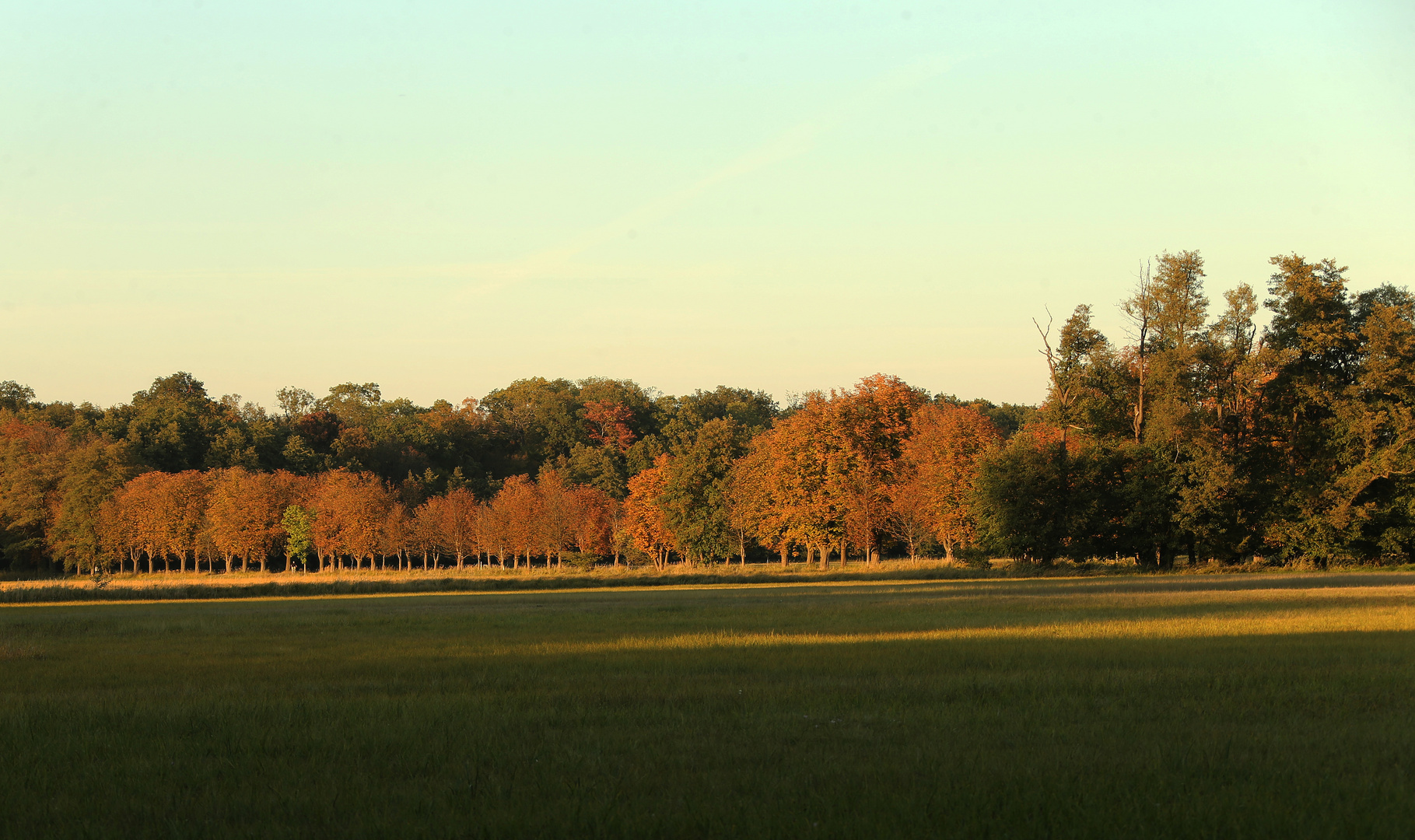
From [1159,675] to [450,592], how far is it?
41120 mm

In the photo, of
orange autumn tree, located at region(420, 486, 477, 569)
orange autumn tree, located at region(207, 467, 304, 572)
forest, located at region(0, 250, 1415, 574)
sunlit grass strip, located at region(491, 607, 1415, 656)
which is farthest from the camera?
orange autumn tree, located at region(207, 467, 304, 572)

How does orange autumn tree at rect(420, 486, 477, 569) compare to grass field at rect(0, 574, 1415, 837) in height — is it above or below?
below

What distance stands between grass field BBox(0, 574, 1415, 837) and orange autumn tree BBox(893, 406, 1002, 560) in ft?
165

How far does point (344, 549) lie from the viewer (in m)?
100

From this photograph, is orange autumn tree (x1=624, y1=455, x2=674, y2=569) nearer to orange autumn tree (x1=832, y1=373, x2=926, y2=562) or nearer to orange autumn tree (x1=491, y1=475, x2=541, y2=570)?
orange autumn tree (x1=491, y1=475, x2=541, y2=570)

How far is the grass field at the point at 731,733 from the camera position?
6.81 meters

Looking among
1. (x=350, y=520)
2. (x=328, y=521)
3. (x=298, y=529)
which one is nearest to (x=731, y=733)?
(x=350, y=520)

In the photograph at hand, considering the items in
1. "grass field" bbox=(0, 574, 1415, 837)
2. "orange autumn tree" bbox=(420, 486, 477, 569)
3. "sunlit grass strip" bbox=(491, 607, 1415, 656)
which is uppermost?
"grass field" bbox=(0, 574, 1415, 837)

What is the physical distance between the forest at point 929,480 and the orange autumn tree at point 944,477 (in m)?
0.16

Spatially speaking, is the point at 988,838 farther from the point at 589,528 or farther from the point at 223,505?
the point at 223,505

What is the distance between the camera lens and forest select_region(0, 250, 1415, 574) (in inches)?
2366

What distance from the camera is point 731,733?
9.47 m

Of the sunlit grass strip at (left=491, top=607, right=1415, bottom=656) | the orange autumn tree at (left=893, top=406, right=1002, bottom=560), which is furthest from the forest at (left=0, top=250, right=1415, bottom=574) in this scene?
the sunlit grass strip at (left=491, top=607, right=1415, bottom=656)

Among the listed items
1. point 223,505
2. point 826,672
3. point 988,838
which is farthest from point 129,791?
point 223,505
